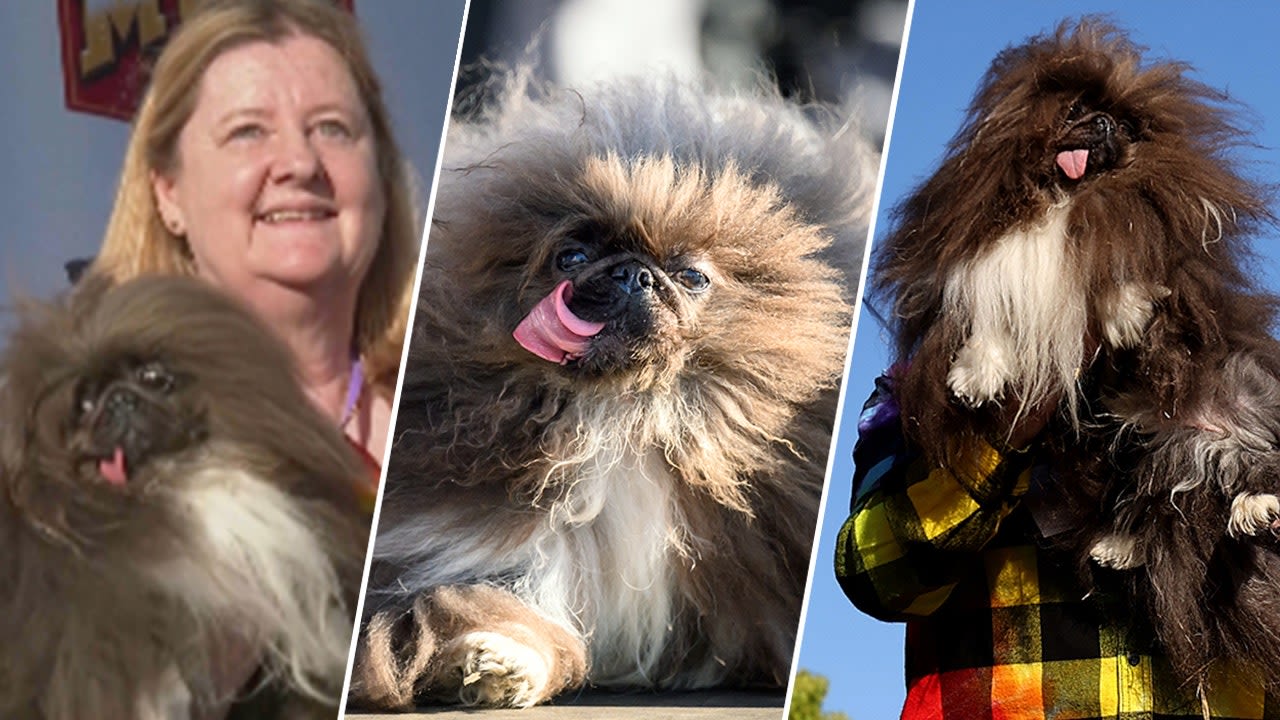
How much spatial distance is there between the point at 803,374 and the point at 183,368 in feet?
2.83

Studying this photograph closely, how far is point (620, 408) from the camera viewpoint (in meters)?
2.05

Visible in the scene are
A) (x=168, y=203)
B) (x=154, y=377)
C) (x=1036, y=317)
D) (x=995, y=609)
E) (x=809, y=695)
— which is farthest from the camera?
(x=809, y=695)

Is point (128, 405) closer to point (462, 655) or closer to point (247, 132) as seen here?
point (247, 132)

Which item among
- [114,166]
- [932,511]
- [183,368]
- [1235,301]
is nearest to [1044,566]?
[932,511]

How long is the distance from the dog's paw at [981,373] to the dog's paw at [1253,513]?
272 mm

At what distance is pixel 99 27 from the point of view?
1.89m

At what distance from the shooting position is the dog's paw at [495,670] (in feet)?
6.30

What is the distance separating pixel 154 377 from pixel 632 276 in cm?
66

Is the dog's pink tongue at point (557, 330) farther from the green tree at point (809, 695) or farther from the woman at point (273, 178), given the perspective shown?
the green tree at point (809, 695)

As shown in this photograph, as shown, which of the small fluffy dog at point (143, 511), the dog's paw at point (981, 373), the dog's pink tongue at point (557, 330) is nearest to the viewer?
the dog's paw at point (981, 373)

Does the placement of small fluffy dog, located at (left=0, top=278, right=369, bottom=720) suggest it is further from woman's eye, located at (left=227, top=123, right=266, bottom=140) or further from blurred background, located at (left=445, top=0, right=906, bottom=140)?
blurred background, located at (left=445, top=0, right=906, bottom=140)

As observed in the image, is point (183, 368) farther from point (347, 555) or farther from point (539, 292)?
point (539, 292)

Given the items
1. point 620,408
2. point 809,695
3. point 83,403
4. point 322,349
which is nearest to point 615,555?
point 620,408

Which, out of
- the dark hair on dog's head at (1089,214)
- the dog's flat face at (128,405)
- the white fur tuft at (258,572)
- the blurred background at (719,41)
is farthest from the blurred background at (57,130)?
the dark hair on dog's head at (1089,214)
